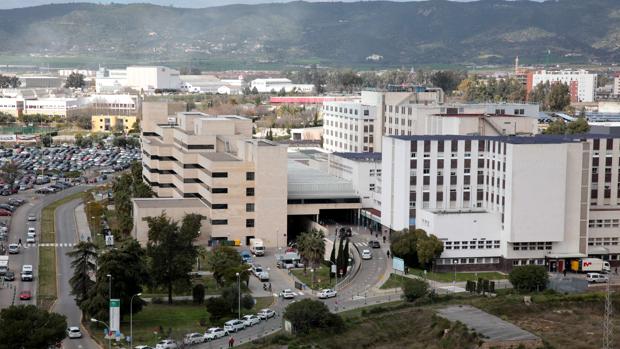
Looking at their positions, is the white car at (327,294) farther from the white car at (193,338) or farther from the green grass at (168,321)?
the white car at (193,338)

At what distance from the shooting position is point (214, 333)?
2919 centimetres

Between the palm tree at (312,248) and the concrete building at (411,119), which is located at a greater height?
the concrete building at (411,119)

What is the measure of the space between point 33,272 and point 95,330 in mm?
8755

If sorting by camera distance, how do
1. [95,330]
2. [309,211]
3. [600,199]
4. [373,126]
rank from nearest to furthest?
[95,330] < [600,199] < [309,211] < [373,126]

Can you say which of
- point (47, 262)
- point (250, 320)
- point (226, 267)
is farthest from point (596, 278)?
point (47, 262)

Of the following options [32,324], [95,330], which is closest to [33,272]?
[95,330]

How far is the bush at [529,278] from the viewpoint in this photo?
33938mm

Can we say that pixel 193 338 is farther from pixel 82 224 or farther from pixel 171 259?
pixel 82 224

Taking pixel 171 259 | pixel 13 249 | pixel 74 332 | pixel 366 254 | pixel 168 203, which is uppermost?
pixel 168 203

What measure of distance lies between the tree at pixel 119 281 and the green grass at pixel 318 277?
6297mm

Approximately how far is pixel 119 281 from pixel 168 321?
1800 mm

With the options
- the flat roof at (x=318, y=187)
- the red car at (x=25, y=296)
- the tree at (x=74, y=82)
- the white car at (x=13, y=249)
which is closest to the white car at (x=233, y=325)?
the red car at (x=25, y=296)

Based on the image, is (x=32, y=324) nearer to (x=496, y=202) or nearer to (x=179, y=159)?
(x=496, y=202)

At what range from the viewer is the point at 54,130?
3750 inches
